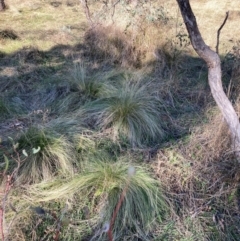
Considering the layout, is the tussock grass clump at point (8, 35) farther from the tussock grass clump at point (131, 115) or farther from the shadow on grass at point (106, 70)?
the tussock grass clump at point (131, 115)

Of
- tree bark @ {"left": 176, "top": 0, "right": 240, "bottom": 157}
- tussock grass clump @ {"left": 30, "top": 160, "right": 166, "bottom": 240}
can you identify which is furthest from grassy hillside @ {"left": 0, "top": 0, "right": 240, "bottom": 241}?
tree bark @ {"left": 176, "top": 0, "right": 240, "bottom": 157}

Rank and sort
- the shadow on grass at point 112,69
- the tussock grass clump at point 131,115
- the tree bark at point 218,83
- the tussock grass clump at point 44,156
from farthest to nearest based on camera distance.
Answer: the shadow on grass at point 112,69
the tussock grass clump at point 131,115
the tussock grass clump at point 44,156
the tree bark at point 218,83

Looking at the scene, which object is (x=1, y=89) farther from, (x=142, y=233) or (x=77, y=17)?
(x=77, y=17)

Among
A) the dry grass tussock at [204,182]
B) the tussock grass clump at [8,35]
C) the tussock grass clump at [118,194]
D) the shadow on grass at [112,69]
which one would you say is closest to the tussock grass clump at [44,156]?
the tussock grass clump at [118,194]

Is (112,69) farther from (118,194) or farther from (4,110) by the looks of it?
(118,194)

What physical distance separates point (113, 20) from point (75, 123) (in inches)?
108

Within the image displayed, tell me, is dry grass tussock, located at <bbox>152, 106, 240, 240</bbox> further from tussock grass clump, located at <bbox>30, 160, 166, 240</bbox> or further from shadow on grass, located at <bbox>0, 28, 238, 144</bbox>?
shadow on grass, located at <bbox>0, 28, 238, 144</bbox>

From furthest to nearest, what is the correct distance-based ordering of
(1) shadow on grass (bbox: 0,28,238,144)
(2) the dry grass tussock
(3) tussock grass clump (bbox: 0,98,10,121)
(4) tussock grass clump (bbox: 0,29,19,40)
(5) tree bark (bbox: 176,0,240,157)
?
(4) tussock grass clump (bbox: 0,29,19,40) < (1) shadow on grass (bbox: 0,28,238,144) < (3) tussock grass clump (bbox: 0,98,10,121) < (5) tree bark (bbox: 176,0,240,157) < (2) the dry grass tussock

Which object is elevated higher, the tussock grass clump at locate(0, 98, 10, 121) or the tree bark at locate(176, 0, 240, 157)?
the tree bark at locate(176, 0, 240, 157)

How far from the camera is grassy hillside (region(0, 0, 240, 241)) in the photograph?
8.74 ft

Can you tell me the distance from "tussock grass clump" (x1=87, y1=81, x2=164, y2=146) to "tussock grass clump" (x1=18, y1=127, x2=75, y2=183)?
1.89 feet

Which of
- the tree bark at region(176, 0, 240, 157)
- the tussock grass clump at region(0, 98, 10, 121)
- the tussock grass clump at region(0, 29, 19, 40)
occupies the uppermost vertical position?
the tree bark at region(176, 0, 240, 157)

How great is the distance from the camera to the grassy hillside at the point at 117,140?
266 centimetres

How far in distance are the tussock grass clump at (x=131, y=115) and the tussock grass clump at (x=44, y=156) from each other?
0.58m
